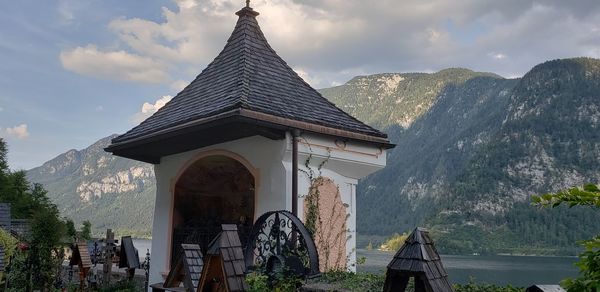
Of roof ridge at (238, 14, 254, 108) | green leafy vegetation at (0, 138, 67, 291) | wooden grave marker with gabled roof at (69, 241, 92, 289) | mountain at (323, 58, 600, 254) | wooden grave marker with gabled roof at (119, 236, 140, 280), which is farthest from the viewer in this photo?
mountain at (323, 58, 600, 254)

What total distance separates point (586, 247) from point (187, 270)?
14.2 ft

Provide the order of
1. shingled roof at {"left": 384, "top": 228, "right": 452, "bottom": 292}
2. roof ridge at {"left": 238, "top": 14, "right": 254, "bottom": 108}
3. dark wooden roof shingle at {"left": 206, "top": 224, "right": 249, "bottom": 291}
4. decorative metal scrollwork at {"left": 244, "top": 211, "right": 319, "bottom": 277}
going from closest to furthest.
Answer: shingled roof at {"left": 384, "top": 228, "right": 452, "bottom": 292} → dark wooden roof shingle at {"left": 206, "top": 224, "right": 249, "bottom": 291} → decorative metal scrollwork at {"left": 244, "top": 211, "right": 319, "bottom": 277} → roof ridge at {"left": 238, "top": 14, "right": 254, "bottom": 108}

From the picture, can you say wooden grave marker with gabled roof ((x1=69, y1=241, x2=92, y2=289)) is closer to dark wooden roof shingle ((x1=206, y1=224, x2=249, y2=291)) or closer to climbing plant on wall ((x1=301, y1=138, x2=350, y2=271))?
climbing plant on wall ((x1=301, y1=138, x2=350, y2=271))

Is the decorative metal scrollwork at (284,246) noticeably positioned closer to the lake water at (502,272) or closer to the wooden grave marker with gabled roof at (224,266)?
the wooden grave marker with gabled roof at (224,266)

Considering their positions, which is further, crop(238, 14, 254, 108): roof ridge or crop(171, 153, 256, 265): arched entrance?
crop(171, 153, 256, 265): arched entrance

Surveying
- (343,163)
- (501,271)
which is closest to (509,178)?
(501,271)

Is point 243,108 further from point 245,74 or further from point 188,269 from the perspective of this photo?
point 188,269

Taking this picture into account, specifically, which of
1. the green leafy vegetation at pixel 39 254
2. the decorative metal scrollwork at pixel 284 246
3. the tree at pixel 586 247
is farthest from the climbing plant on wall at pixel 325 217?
the green leafy vegetation at pixel 39 254

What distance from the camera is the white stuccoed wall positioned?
367 inches

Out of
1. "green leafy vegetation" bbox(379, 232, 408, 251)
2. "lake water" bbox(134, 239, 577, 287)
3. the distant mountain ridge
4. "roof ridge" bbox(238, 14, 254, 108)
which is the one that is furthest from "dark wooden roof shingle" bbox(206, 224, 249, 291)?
the distant mountain ridge

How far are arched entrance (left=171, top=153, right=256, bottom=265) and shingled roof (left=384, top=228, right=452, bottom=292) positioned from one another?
6.87 m

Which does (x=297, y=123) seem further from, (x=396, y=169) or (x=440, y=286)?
(x=396, y=169)

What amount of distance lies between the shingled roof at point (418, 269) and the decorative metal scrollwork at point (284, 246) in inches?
148

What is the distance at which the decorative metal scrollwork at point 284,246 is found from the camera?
295 inches
